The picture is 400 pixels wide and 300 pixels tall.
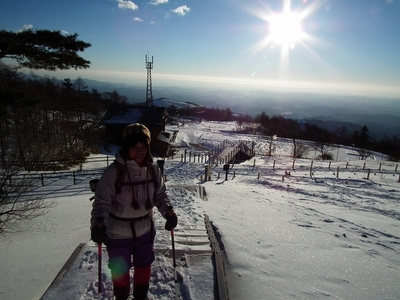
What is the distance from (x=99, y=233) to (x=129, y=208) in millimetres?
399

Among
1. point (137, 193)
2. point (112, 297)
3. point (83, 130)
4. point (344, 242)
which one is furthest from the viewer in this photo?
point (83, 130)

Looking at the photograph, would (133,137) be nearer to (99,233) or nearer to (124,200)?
(124,200)

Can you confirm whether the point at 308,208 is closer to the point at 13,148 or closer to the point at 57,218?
the point at 57,218

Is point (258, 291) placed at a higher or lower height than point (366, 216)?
higher

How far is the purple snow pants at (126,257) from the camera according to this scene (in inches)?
109

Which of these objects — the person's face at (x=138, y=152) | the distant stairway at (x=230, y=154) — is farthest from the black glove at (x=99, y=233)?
the distant stairway at (x=230, y=154)

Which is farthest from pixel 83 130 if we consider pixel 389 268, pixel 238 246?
pixel 389 268

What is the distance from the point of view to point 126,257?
280 cm

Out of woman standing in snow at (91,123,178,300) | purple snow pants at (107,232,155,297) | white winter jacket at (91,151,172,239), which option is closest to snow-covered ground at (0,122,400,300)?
purple snow pants at (107,232,155,297)

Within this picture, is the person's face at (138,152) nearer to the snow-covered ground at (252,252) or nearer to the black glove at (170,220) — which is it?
the black glove at (170,220)

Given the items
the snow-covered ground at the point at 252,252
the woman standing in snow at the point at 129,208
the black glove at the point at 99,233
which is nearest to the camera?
the black glove at the point at 99,233

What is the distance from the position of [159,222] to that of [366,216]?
721 cm

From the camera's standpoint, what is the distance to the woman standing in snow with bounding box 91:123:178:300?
2615 millimetres

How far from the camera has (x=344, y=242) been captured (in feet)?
17.6
